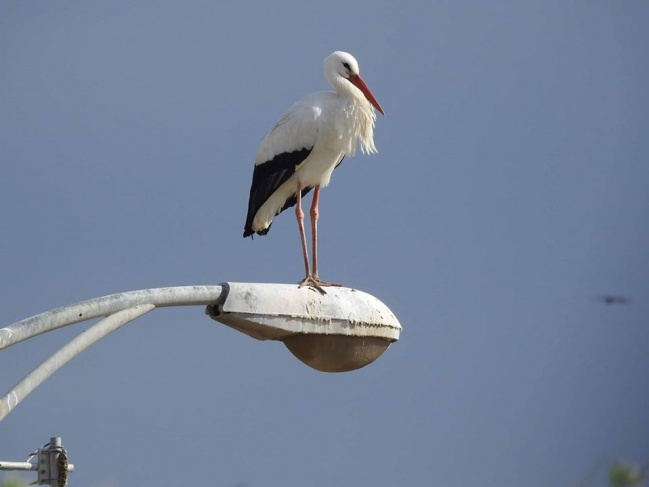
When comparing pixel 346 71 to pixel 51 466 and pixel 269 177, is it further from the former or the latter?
pixel 51 466

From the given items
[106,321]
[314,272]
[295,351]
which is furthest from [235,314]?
[314,272]

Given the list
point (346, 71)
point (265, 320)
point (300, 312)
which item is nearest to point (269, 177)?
point (346, 71)

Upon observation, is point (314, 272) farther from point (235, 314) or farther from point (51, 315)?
point (51, 315)

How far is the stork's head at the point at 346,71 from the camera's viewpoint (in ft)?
44.5

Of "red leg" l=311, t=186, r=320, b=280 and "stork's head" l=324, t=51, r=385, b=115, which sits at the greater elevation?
"stork's head" l=324, t=51, r=385, b=115

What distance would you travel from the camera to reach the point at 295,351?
867 cm

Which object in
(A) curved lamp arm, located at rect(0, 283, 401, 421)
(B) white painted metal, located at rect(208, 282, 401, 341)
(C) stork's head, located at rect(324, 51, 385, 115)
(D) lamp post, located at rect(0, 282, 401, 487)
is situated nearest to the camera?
(D) lamp post, located at rect(0, 282, 401, 487)

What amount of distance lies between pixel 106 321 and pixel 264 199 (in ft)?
21.4

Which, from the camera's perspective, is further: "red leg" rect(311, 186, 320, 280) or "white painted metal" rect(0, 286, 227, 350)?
"red leg" rect(311, 186, 320, 280)

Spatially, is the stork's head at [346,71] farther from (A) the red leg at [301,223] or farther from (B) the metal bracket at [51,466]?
(B) the metal bracket at [51,466]

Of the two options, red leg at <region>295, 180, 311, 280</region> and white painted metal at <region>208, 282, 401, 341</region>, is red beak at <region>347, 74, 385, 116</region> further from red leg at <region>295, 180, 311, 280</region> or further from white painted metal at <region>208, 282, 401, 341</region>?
white painted metal at <region>208, 282, 401, 341</region>

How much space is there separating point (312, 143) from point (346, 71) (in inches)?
36.1

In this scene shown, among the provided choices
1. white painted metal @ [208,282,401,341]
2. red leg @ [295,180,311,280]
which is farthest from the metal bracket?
red leg @ [295,180,311,280]

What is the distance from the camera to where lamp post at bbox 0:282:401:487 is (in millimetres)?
6570
